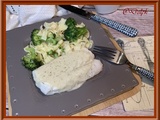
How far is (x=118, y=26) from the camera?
937mm

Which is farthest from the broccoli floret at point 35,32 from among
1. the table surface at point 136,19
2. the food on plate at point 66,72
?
the table surface at point 136,19

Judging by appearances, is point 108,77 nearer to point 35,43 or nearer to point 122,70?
point 122,70

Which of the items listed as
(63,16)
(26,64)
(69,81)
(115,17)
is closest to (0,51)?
(26,64)

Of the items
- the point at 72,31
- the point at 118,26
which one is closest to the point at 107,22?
the point at 118,26

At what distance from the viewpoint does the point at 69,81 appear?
2.51 feet

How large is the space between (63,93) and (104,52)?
0.19 meters

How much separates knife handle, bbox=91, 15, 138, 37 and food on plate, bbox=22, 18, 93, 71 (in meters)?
0.08

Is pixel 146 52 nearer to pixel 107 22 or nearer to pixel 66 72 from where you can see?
pixel 107 22

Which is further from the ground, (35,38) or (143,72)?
(35,38)

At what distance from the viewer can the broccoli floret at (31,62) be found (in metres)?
0.82

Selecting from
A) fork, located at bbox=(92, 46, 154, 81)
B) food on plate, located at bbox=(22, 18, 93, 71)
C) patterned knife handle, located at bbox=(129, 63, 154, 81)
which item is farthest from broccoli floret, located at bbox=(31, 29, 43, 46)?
patterned knife handle, located at bbox=(129, 63, 154, 81)

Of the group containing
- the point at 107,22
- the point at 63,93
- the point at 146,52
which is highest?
the point at 107,22

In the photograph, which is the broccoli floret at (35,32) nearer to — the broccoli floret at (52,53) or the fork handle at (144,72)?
the broccoli floret at (52,53)

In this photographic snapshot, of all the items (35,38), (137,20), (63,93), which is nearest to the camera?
(63,93)
